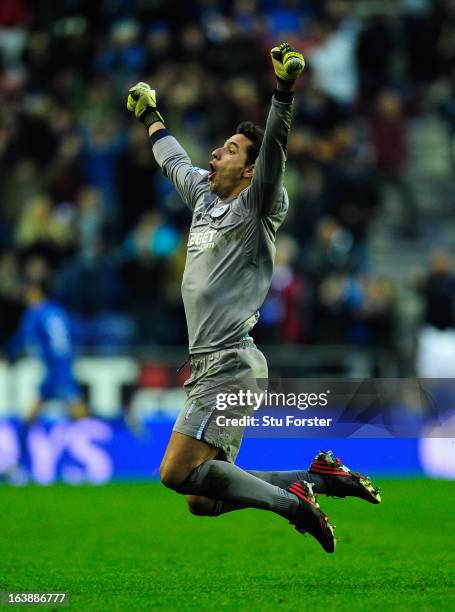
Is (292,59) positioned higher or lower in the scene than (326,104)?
lower

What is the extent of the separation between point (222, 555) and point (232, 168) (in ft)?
8.59

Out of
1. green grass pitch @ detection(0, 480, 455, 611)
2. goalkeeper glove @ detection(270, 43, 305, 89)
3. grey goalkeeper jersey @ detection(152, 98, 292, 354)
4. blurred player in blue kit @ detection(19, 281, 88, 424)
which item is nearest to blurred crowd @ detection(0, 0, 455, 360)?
blurred player in blue kit @ detection(19, 281, 88, 424)

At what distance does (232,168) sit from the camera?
709cm

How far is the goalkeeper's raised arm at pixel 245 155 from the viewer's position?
6.41 metres

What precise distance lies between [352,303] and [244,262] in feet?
27.4

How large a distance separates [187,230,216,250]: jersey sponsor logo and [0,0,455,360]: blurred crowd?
26.0ft

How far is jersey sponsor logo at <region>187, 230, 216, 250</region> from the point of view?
6.97 metres

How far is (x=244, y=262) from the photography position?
6891 millimetres

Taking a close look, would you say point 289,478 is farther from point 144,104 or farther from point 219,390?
point 144,104

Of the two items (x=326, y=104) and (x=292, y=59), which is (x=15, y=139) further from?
(x=292, y=59)

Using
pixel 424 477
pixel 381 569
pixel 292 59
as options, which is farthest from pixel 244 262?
pixel 424 477

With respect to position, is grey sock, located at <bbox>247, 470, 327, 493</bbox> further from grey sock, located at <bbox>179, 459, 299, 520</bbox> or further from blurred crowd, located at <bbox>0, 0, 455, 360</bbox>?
blurred crowd, located at <bbox>0, 0, 455, 360</bbox>

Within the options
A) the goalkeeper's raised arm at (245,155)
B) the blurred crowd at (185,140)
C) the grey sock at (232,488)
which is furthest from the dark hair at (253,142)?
the blurred crowd at (185,140)

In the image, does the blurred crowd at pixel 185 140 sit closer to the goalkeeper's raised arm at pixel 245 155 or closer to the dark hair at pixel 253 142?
the goalkeeper's raised arm at pixel 245 155
